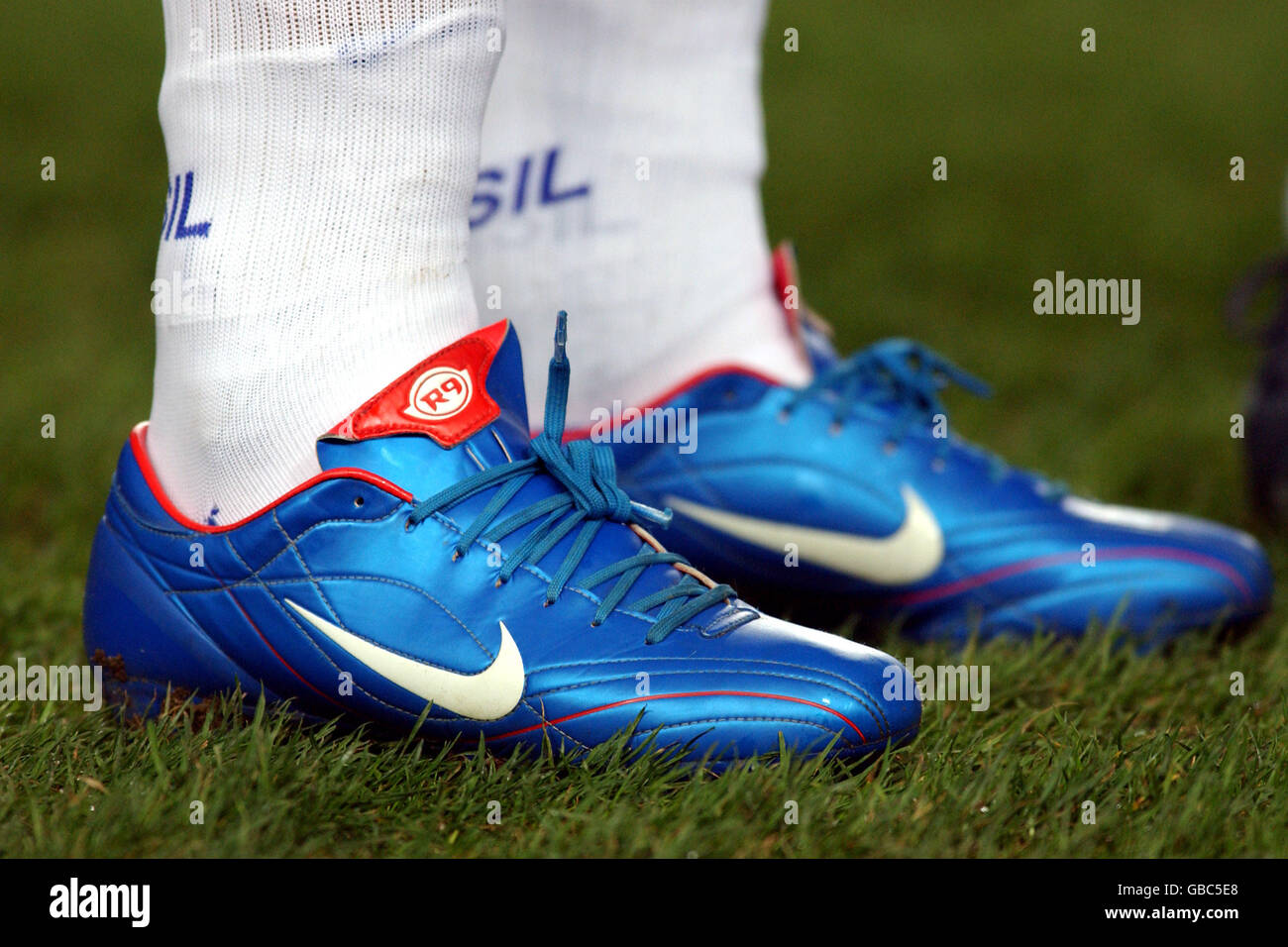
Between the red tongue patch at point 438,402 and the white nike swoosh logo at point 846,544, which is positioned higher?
the red tongue patch at point 438,402

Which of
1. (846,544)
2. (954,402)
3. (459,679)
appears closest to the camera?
(459,679)

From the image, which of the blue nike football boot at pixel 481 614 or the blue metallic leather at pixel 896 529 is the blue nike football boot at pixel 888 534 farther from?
the blue nike football boot at pixel 481 614

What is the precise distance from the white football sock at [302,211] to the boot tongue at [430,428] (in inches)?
1.1

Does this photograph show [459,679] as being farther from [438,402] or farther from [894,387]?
[894,387]

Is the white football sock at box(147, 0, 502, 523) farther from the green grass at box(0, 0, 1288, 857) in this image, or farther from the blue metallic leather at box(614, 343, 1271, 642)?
the blue metallic leather at box(614, 343, 1271, 642)

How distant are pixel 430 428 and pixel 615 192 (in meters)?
0.65

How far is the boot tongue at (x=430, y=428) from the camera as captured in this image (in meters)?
1.28

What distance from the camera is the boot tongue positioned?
50.4 inches

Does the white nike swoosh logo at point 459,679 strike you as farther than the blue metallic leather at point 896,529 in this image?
No

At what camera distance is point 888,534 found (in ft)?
5.86

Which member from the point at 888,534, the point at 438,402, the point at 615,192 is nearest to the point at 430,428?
the point at 438,402

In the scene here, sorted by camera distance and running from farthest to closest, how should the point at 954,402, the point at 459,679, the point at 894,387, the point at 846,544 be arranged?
the point at 954,402
the point at 894,387
the point at 846,544
the point at 459,679

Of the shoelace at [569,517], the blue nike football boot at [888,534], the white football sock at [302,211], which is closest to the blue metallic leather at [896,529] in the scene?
the blue nike football boot at [888,534]

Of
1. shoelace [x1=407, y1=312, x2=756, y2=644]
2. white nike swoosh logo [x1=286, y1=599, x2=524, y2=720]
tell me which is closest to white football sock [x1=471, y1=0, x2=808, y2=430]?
shoelace [x1=407, y1=312, x2=756, y2=644]
